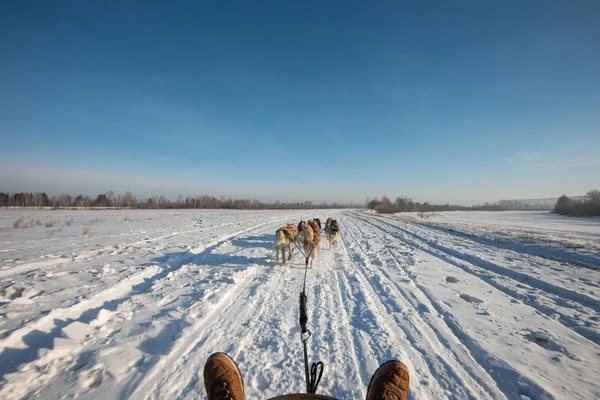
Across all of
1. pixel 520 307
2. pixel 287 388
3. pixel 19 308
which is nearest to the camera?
pixel 287 388

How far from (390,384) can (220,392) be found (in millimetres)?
1501

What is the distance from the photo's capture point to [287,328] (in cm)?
357

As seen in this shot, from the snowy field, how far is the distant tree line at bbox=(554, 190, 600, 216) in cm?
6317

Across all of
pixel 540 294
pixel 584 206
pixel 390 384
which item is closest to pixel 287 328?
pixel 390 384

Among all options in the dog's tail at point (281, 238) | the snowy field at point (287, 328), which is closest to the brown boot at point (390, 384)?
the snowy field at point (287, 328)

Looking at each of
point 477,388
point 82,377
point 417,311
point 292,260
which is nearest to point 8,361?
point 82,377

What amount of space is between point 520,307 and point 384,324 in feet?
9.71

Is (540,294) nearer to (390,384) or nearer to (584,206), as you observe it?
(390,384)

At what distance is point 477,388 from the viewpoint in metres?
2.41

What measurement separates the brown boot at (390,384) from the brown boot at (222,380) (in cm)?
120

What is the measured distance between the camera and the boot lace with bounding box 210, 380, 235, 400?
2052 millimetres

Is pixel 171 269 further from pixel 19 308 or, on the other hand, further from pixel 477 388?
pixel 477 388

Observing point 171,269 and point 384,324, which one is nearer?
point 384,324

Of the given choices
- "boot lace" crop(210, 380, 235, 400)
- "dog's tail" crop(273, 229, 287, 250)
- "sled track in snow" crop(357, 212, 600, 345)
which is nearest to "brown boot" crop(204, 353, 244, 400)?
"boot lace" crop(210, 380, 235, 400)
